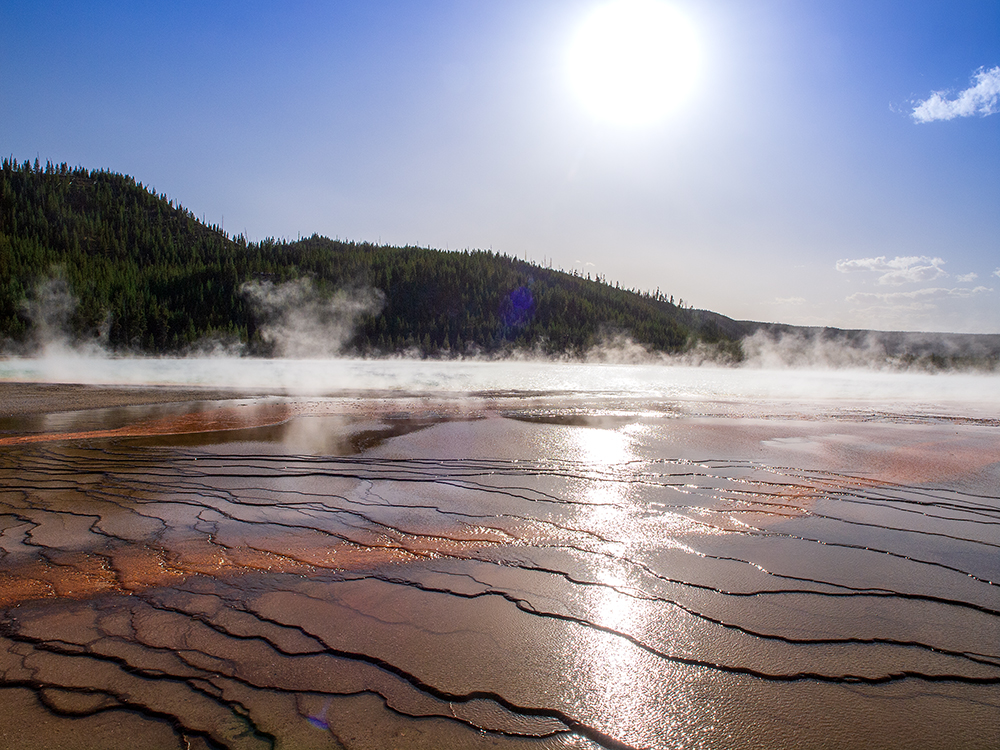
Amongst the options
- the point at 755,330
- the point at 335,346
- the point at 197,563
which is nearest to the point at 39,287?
the point at 335,346

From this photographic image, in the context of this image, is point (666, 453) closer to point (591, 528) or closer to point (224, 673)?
point (591, 528)

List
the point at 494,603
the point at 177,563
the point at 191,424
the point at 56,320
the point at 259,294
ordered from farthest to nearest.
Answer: the point at 259,294, the point at 56,320, the point at 191,424, the point at 177,563, the point at 494,603

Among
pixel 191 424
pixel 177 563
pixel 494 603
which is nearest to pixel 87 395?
pixel 191 424

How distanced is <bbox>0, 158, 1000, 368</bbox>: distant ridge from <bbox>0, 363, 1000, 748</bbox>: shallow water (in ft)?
239

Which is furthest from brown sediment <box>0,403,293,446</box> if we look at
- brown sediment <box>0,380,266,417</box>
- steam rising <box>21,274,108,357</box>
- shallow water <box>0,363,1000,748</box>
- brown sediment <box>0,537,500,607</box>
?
steam rising <box>21,274,108,357</box>

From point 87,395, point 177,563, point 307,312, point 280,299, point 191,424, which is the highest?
point 280,299

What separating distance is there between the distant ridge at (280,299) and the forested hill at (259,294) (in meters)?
0.30

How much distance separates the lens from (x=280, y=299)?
297 feet

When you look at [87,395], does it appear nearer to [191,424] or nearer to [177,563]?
[191,424]

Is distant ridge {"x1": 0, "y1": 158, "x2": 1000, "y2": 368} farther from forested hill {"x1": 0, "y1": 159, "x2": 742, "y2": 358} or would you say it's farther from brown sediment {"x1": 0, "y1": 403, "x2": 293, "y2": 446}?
brown sediment {"x1": 0, "y1": 403, "x2": 293, "y2": 446}

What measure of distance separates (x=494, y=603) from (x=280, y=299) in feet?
316

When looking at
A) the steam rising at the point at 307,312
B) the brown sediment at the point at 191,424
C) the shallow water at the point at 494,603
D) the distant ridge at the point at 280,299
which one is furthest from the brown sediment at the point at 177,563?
the steam rising at the point at 307,312

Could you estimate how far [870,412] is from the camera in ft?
52.0

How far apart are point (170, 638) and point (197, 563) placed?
1215 millimetres
